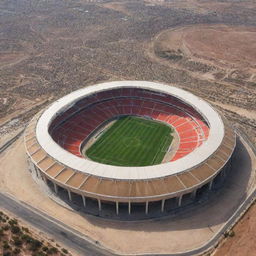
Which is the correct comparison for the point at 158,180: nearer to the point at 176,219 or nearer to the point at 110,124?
the point at 176,219

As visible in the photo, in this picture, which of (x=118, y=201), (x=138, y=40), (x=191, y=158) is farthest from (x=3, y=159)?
(x=138, y=40)

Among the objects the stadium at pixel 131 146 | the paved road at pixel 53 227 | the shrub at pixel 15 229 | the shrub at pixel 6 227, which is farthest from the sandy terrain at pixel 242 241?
the shrub at pixel 6 227

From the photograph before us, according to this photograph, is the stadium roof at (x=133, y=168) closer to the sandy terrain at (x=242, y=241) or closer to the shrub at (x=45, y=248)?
the sandy terrain at (x=242, y=241)

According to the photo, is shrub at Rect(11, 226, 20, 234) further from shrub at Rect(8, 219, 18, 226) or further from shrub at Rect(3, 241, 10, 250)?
shrub at Rect(3, 241, 10, 250)

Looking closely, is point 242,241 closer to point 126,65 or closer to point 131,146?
point 131,146

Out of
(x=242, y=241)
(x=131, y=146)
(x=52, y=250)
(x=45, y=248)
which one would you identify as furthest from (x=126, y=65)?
(x=45, y=248)

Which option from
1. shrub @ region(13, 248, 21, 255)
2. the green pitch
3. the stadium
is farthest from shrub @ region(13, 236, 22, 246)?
the green pitch

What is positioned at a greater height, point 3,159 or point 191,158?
point 191,158
